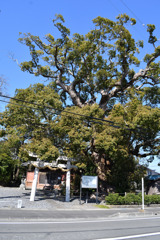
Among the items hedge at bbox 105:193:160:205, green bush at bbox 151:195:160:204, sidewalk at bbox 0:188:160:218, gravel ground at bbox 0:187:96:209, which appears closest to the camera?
sidewalk at bbox 0:188:160:218

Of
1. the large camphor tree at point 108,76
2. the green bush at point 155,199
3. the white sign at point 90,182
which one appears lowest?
the green bush at point 155,199

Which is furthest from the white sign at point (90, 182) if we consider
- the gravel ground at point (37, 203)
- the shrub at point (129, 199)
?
the shrub at point (129, 199)

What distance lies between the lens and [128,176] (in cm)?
2314

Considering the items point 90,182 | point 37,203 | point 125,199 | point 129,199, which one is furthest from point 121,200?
point 37,203

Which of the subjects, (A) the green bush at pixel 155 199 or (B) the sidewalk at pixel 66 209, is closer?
(B) the sidewalk at pixel 66 209

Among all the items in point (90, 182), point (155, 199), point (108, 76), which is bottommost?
point (155, 199)

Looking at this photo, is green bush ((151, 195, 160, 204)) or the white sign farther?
green bush ((151, 195, 160, 204))

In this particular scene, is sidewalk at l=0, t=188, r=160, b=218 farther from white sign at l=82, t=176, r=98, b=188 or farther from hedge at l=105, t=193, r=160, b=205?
white sign at l=82, t=176, r=98, b=188

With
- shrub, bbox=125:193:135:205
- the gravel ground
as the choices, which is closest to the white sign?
the gravel ground

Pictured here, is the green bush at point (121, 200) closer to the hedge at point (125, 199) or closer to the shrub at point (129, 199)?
the hedge at point (125, 199)

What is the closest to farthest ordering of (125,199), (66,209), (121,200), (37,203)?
(66,209), (37,203), (121,200), (125,199)

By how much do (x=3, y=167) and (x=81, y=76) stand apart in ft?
57.2

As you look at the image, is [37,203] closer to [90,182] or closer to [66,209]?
[66,209]

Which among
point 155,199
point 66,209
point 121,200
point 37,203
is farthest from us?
point 155,199
